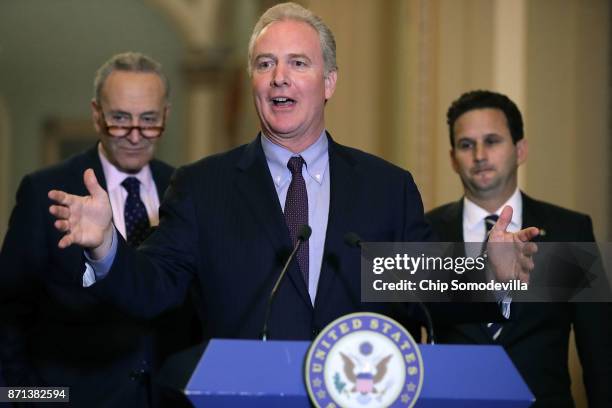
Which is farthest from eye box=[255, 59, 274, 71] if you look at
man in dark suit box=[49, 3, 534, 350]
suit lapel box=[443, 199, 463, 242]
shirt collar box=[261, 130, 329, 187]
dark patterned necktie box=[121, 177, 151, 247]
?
suit lapel box=[443, 199, 463, 242]

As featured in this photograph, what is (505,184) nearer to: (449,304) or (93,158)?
(449,304)

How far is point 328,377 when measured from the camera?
1.80 metres

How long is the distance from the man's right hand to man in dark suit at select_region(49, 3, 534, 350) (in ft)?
0.63

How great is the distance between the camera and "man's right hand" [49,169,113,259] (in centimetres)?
193

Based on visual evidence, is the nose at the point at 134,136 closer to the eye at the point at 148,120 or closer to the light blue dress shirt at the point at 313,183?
the eye at the point at 148,120

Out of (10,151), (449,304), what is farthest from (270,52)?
(10,151)

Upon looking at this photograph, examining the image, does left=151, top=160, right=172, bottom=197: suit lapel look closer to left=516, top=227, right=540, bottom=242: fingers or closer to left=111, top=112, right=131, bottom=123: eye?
left=111, top=112, right=131, bottom=123: eye

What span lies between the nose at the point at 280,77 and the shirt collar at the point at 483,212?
1060 mm

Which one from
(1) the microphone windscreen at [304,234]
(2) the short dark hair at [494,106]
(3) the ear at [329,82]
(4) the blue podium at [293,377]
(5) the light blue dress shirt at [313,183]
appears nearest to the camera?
(4) the blue podium at [293,377]

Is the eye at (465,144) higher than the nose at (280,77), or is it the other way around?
the nose at (280,77)

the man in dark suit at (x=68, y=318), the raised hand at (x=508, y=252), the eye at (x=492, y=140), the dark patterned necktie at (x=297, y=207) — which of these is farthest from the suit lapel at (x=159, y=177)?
the raised hand at (x=508, y=252)

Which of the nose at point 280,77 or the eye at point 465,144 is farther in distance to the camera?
the eye at point 465,144

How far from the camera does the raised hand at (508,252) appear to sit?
212 cm

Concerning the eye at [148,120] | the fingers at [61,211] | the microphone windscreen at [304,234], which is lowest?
the microphone windscreen at [304,234]
